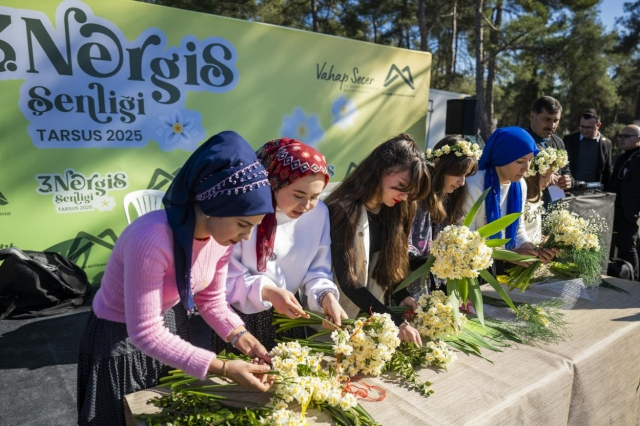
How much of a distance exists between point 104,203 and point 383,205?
11.0 ft

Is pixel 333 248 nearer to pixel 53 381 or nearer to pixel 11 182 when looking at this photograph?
pixel 53 381

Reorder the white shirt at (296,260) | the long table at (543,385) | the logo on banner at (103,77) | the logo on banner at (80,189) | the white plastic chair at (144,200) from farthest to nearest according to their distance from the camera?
the white plastic chair at (144,200)
the logo on banner at (80,189)
the logo on banner at (103,77)
the white shirt at (296,260)
the long table at (543,385)

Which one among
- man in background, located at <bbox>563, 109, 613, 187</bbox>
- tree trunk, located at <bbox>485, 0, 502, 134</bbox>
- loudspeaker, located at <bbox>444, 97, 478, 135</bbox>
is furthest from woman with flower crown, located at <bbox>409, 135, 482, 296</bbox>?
tree trunk, located at <bbox>485, 0, 502, 134</bbox>

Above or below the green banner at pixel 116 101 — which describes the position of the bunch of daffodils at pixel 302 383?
below

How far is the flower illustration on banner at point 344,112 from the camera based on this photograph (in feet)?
19.1

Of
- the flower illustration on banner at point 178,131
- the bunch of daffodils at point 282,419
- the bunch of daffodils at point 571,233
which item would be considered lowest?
the bunch of daffodils at point 282,419

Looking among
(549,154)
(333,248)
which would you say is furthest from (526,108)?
(333,248)

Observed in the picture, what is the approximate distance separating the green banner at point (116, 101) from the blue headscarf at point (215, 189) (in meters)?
3.38

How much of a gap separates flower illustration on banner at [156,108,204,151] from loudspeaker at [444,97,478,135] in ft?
18.0

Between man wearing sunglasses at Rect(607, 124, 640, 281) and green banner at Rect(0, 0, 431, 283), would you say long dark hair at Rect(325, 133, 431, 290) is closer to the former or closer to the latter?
green banner at Rect(0, 0, 431, 283)

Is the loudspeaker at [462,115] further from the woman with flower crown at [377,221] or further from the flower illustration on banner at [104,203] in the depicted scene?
the woman with flower crown at [377,221]

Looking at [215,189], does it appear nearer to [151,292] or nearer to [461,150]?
[151,292]

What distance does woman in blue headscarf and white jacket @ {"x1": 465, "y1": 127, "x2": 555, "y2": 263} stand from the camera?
103 inches

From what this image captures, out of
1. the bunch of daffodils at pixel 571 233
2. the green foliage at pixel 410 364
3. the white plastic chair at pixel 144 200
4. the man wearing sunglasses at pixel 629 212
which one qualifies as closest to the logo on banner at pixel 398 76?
the man wearing sunglasses at pixel 629 212
